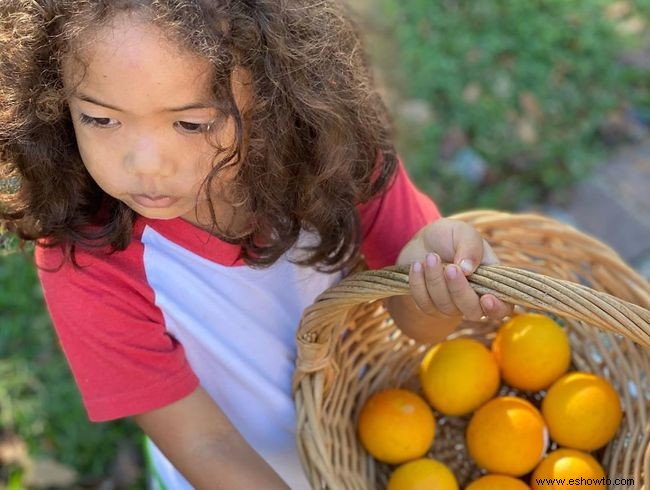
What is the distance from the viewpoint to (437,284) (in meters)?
1.28

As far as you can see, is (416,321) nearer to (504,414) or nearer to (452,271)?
(504,414)

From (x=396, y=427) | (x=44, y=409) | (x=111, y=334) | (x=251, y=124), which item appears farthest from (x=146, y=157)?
(x=44, y=409)

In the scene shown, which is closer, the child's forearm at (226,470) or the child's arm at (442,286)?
the child's arm at (442,286)

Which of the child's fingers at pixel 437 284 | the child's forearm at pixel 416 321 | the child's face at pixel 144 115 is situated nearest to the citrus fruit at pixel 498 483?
the child's forearm at pixel 416 321

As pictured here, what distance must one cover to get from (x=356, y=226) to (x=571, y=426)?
475mm

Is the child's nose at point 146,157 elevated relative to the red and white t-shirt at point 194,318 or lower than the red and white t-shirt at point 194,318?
elevated

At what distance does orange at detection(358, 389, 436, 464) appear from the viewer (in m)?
1.55

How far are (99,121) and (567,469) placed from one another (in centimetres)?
89

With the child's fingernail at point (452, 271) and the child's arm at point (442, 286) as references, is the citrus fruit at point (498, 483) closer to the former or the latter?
the child's arm at point (442, 286)

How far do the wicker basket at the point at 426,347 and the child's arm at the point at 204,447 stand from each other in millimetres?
86

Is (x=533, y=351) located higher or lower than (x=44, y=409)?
higher

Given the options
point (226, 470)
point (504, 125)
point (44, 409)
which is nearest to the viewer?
point (226, 470)

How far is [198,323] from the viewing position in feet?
5.03

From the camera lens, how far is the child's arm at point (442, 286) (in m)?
1.27
